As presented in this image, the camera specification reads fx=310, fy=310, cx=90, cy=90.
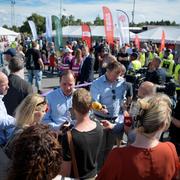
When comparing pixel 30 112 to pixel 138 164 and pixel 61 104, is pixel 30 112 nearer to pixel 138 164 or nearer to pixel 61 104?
pixel 61 104

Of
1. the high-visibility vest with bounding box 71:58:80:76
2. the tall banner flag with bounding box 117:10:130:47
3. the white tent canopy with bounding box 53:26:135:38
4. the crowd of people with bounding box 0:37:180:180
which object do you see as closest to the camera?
the crowd of people with bounding box 0:37:180:180

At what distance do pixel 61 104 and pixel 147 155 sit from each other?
2.07 m

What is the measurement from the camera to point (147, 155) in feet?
7.36

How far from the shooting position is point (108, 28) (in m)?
16.8

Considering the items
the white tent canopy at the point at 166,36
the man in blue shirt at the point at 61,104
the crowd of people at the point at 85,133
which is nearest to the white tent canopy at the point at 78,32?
the white tent canopy at the point at 166,36

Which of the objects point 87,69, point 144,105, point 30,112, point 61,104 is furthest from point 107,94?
point 87,69

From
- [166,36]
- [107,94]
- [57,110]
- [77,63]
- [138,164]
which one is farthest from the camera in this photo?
[166,36]

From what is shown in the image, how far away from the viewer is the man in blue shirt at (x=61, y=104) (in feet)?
13.5

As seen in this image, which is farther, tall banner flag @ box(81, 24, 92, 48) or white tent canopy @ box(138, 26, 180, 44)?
white tent canopy @ box(138, 26, 180, 44)

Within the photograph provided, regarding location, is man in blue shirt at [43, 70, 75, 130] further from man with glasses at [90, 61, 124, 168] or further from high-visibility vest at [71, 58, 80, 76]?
high-visibility vest at [71, 58, 80, 76]

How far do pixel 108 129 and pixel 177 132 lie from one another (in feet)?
2.82

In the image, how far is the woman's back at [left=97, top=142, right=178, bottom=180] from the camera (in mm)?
2209

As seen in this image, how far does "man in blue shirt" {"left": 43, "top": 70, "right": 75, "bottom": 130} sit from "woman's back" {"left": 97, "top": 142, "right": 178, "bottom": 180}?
189cm

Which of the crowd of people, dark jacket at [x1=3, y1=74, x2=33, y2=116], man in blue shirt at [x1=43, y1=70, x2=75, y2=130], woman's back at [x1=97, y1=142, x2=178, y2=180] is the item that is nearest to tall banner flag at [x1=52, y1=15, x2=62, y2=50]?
the crowd of people
